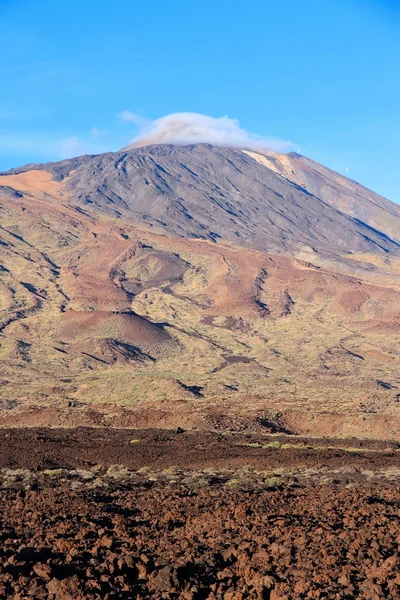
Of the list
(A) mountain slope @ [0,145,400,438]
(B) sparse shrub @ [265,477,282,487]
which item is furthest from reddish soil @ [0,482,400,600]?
(A) mountain slope @ [0,145,400,438]

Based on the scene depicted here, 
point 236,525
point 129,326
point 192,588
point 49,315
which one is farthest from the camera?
point 49,315

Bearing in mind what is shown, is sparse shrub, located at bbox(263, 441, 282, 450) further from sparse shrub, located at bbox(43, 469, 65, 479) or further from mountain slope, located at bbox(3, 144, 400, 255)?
mountain slope, located at bbox(3, 144, 400, 255)

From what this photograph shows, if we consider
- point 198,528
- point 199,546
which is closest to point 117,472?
point 198,528

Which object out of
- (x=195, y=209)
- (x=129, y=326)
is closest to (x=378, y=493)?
(x=129, y=326)

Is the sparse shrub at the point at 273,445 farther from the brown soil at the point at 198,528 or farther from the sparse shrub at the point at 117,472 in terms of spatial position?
the sparse shrub at the point at 117,472

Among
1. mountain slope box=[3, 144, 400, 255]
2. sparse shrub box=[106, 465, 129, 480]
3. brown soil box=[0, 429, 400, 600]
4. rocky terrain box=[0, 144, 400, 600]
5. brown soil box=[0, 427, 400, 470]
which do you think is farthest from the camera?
mountain slope box=[3, 144, 400, 255]

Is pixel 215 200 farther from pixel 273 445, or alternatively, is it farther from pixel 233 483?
pixel 233 483

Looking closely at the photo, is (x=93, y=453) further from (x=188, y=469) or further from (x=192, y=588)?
(x=192, y=588)
